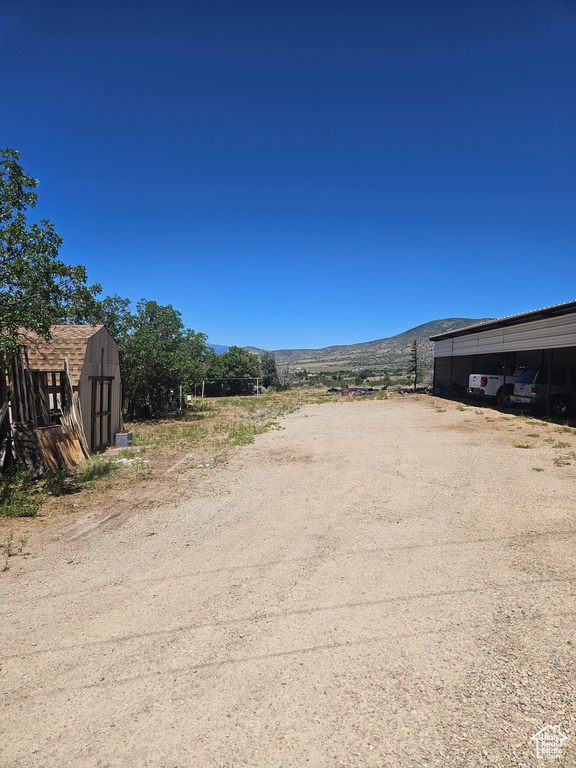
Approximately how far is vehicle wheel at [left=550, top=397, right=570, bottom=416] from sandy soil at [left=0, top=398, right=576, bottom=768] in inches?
453

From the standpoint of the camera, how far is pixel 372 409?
69.8 ft

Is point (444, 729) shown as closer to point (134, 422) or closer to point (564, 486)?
point (564, 486)

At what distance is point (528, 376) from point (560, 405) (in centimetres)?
186

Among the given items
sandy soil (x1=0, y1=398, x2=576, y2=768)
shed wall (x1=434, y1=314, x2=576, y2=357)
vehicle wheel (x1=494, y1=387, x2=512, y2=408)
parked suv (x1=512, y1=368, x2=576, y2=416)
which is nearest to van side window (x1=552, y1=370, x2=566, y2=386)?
parked suv (x1=512, y1=368, x2=576, y2=416)

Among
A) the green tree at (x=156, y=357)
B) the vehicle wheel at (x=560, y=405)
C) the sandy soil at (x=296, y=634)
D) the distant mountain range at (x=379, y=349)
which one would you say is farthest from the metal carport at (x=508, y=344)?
the distant mountain range at (x=379, y=349)

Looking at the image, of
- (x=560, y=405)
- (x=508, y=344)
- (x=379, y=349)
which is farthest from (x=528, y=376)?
(x=379, y=349)

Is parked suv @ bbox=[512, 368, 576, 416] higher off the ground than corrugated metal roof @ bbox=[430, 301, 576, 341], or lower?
lower

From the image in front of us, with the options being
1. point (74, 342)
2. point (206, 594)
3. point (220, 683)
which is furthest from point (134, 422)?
point (220, 683)

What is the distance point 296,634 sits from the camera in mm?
3418

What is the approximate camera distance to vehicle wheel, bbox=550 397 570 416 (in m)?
16.5

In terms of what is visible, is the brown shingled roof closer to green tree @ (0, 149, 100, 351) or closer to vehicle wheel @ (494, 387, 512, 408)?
green tree @ (0, 149, 100, 351)

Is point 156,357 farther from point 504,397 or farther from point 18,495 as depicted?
point 504,397

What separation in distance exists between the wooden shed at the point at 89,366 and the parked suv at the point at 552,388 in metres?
16.7

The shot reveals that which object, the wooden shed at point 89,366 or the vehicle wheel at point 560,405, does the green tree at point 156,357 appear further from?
the vehicle wheel at point 560,405
